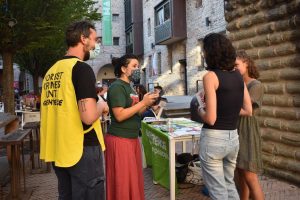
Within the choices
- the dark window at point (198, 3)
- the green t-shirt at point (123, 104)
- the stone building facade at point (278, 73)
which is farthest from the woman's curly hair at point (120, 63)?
the dark window at point (198, 3)

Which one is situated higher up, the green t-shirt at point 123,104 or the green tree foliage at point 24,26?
the green tree foliage at point 24,26

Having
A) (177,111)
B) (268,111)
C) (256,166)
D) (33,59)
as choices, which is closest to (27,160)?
(268,111)

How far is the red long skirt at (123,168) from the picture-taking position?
12.5 feet

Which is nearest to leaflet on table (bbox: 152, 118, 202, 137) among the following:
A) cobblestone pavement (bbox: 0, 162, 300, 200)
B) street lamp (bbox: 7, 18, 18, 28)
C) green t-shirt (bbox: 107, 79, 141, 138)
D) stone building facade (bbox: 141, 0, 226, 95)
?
cobblestone pavement (bbox: 0, 162, 300, 200)

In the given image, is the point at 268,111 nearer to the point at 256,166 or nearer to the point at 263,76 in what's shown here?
the point at 263,76

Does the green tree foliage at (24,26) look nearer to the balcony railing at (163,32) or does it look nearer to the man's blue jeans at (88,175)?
the man's blue jeans at (88,175)

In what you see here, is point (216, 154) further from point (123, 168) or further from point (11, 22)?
point (11, 22)

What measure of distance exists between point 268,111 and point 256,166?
2.50 m

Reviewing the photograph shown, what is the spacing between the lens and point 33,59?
21.9 meters

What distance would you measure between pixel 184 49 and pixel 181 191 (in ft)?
63.5

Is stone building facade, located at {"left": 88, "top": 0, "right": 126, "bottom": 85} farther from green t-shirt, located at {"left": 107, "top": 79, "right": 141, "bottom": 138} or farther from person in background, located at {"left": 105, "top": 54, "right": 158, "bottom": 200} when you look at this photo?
green t-shirt, located at {"left": 107, "top": 79, "right": 141, "bottom": 138}

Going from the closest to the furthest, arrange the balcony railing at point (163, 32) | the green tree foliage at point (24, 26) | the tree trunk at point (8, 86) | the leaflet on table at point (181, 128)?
1. the leaflet on table at point (181, 128)
2. the green tree foliage at point (24, 26)
3. the tree trunk at point (8, 86)
4. the balcony railing at point (163, 32)

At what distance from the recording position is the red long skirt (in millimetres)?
3818

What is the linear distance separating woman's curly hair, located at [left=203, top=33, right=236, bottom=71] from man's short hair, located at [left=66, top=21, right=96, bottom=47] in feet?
3.23
